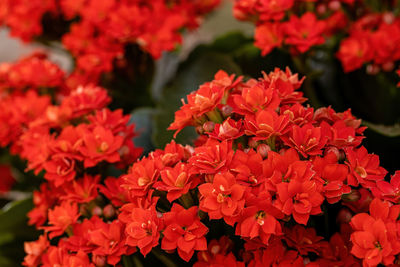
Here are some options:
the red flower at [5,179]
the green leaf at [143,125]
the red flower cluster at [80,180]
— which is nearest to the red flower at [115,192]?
the red flower cluster at [80,180]

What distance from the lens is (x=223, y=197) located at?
352 mm

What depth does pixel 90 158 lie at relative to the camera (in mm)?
489

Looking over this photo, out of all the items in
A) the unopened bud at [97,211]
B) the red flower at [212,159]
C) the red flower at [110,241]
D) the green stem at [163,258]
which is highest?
the red flower at [212,159]

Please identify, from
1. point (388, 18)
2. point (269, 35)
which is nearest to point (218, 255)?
point (269, 35)

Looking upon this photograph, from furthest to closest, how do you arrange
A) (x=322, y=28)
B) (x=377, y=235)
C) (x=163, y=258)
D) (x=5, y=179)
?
1. (x=5, y=179)
2. (x=322, y=28)
3. (x=163, y=258)
4. (x=377, y=235)

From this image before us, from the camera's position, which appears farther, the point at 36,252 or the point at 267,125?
the point at 36,252

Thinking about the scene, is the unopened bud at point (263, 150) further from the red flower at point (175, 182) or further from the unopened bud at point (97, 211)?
the unopened bud at point (97, 211)

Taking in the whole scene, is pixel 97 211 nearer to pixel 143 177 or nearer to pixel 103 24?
pixel 143 177

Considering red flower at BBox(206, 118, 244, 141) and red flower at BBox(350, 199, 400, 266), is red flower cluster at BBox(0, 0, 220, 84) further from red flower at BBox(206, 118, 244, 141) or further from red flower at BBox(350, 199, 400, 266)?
red flower at BBox(350, 199, 400, 266)

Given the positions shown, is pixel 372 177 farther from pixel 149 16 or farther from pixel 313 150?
pixel 149 16

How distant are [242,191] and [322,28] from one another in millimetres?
332

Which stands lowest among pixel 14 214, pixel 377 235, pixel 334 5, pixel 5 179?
pixel 5 179

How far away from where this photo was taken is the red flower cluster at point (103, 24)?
0.71 metres

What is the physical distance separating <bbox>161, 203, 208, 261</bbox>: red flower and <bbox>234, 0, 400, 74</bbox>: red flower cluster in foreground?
0.29 meters
